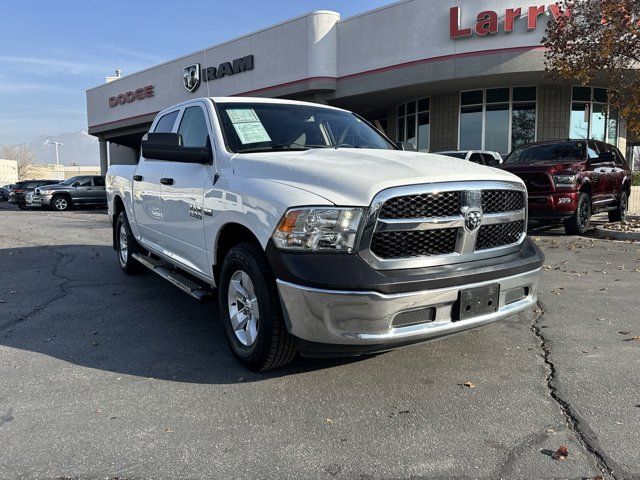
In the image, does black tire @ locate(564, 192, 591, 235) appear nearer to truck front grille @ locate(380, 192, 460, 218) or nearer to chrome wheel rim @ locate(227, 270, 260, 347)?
truck front grille @ locate(380, 192, 460, 218)

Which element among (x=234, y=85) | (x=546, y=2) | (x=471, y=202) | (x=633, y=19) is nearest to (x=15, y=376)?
(x=471, y=202)

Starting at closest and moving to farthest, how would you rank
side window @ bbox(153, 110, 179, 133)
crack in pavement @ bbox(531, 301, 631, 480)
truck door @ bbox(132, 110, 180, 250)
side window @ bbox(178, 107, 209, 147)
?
crack in pavement @ bbox(531, 301, 631, 480) → side window @ bbox(178, 107, 209, 147) → truck door @ bbox(132, 110, 180, 250) → side window @ bbox(153, 110, 179, 133)

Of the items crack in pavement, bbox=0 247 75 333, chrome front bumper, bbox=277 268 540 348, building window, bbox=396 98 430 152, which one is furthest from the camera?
building window, bbox=396 98 430 152

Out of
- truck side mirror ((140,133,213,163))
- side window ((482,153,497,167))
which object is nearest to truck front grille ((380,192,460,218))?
truck side mirror ((140,133,213,163))

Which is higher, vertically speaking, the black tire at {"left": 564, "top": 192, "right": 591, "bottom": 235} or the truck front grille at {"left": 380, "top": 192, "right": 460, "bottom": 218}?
the truck front grille at {"left": 380, "top": 192, "right": 460, "bottom": 218}

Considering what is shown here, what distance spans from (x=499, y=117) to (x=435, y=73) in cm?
341

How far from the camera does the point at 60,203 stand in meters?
24.2

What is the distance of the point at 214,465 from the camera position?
2.58 meters

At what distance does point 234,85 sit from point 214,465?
75.4 feet

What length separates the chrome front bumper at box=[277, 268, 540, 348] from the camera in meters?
2.95

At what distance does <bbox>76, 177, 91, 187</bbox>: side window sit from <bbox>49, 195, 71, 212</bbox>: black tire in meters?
0.85

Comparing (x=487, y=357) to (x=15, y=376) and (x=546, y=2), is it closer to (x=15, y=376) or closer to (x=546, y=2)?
(x=15, y=376)

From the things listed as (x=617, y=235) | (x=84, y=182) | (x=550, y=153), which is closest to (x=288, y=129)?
(x=550, y=153)

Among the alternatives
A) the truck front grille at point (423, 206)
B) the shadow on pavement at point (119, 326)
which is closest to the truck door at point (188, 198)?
the shadow on pavement at point (119, 326)
